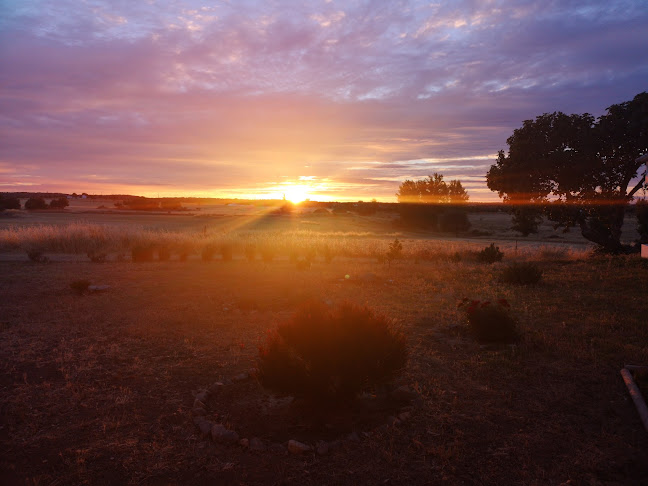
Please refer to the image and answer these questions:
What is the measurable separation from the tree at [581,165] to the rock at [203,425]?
18.9 m

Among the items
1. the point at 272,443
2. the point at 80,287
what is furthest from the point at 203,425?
the point at 80,287

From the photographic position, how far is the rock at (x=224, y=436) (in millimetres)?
4512

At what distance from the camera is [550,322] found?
351 inches

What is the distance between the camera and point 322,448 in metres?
4.32

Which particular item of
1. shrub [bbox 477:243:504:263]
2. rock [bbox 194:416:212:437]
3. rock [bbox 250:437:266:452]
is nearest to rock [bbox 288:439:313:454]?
rock [bbox 250:437:266:452]

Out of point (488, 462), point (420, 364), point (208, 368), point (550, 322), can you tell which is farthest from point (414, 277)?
point (488, 462)

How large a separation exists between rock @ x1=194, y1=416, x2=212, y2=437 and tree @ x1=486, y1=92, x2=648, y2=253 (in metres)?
18.9

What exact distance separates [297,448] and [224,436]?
0.78m

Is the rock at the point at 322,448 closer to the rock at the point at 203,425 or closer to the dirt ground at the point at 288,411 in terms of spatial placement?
the dirt ground at the point at 288,411

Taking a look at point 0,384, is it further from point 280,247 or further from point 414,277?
point 280,247

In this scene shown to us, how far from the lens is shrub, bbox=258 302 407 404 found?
4652 mm

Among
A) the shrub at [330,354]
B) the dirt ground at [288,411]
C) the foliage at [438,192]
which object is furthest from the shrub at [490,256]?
the foliage at [438,192]

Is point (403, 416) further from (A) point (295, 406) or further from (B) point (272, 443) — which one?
(B) point (272, 443)

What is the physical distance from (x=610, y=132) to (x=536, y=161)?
114 inches
